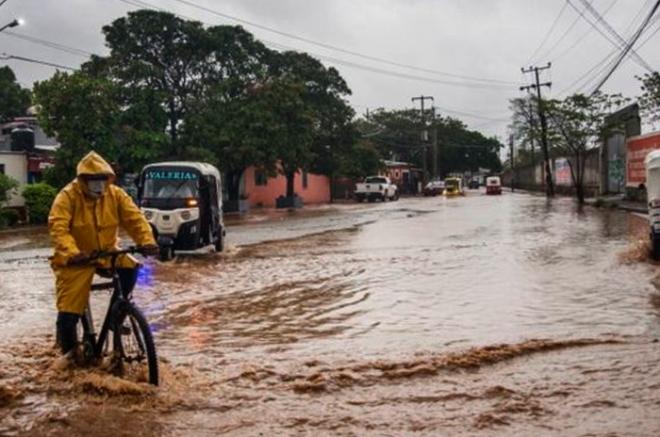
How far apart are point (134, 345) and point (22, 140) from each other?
32.7 meters

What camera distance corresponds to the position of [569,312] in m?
9.47

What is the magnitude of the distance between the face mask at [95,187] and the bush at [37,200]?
2672 centimetres

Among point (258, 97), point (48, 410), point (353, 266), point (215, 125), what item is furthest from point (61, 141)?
point (48, 410)

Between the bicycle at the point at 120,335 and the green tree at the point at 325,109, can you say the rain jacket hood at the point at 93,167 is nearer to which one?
the bicycle at the point at 120,335

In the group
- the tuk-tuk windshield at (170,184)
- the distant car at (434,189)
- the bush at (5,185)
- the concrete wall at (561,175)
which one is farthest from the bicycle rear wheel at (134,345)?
the distant car at (434,189)

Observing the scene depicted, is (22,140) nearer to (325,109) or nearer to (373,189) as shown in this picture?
(325,109)

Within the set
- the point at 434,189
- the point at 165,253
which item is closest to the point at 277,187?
the point at 434,189

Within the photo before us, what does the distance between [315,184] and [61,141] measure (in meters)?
30.3

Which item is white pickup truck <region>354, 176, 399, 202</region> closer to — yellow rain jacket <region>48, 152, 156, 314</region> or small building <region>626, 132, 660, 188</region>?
small building <region>626, 132, 660, 188</region>

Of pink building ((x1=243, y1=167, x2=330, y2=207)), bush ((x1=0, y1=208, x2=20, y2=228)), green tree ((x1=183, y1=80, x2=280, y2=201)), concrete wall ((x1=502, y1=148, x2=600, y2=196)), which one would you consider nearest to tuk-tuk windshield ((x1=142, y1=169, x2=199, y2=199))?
bush ((x1=0, y1=208, x2=20, y2=228))

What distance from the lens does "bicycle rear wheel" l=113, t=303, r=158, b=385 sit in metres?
5.90

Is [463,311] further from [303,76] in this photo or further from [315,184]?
[315,184]

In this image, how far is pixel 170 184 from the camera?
17.1 m

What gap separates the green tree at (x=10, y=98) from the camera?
177 feet
